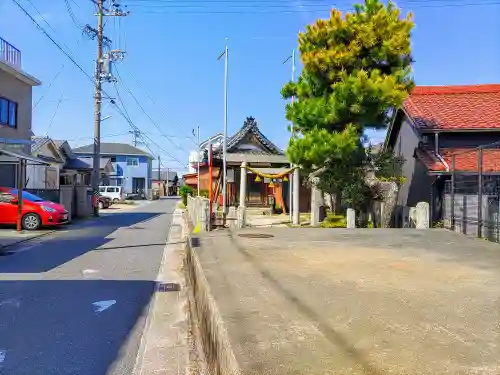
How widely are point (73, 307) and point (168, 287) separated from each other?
6.31 feet

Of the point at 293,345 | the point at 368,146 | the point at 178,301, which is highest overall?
the point at 368,146

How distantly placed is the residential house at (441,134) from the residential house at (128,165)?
4891 cm

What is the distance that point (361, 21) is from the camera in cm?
1429

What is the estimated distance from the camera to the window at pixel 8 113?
2052 cm

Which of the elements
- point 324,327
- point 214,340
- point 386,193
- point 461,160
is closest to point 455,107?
point 461,160

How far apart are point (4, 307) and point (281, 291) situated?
3.70m

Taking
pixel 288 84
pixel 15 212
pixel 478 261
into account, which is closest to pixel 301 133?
pixel 288 84

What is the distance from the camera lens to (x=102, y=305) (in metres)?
6.57

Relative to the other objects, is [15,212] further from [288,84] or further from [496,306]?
[496,306]

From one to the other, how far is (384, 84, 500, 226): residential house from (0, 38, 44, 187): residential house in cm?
1450

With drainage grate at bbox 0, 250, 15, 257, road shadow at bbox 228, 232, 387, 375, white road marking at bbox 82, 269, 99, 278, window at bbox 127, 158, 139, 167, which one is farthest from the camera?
window at bbox 127, 158, 139, 167

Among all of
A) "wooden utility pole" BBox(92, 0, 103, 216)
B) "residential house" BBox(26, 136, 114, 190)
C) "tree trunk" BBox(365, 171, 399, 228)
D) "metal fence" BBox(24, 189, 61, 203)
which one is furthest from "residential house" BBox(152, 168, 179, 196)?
"tree trunk" BBox(365, 171, 399, 228)

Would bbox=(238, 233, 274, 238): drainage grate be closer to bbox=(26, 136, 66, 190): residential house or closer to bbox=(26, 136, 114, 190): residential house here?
→ bbox=(26, 136, 114, 190): residential house

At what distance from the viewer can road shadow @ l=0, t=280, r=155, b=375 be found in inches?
173
